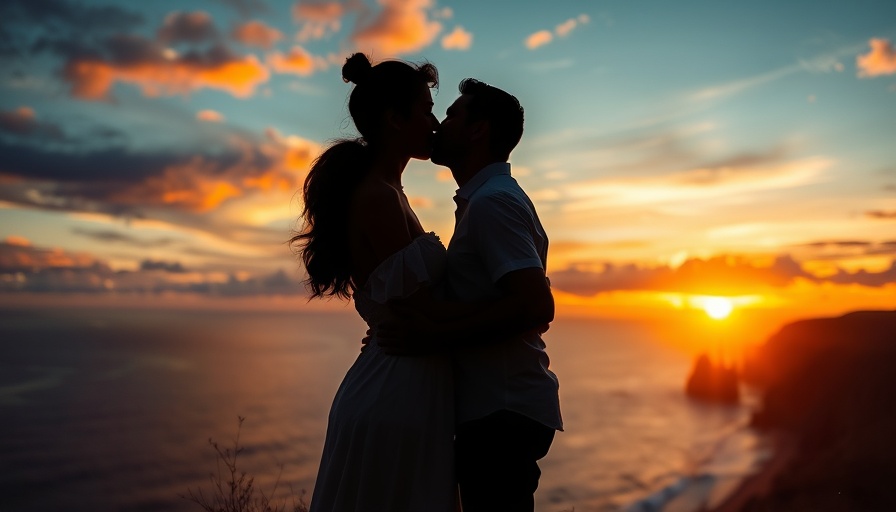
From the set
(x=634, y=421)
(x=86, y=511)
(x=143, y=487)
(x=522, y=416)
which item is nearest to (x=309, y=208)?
(x=522, y=416)

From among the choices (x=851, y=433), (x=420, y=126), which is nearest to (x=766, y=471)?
(x=851, y=433)

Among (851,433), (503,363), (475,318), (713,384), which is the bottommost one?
(713,384)

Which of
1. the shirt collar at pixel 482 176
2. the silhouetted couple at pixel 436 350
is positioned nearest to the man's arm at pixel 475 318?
the silhouetted couple at pixel 436 350

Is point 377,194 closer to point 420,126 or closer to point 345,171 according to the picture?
point 345,171

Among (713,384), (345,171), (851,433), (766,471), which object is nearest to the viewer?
(345,171)

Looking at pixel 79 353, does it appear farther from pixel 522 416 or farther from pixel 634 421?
pixel 522 416

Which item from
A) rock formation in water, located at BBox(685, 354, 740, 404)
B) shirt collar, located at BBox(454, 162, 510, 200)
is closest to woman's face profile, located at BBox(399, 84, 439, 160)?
shirt collar, located at BBox(454, 162, 510, 200)

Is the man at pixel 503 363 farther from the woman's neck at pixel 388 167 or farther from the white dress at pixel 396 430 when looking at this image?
the woman's neck at pixel 388 167

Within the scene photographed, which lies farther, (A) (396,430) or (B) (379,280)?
(B) (379,280)

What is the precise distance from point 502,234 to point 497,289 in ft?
1.01

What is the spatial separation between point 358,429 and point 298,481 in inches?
1970

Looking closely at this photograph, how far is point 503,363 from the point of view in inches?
120

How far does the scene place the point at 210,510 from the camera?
5688mm

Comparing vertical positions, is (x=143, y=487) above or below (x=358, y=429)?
below
